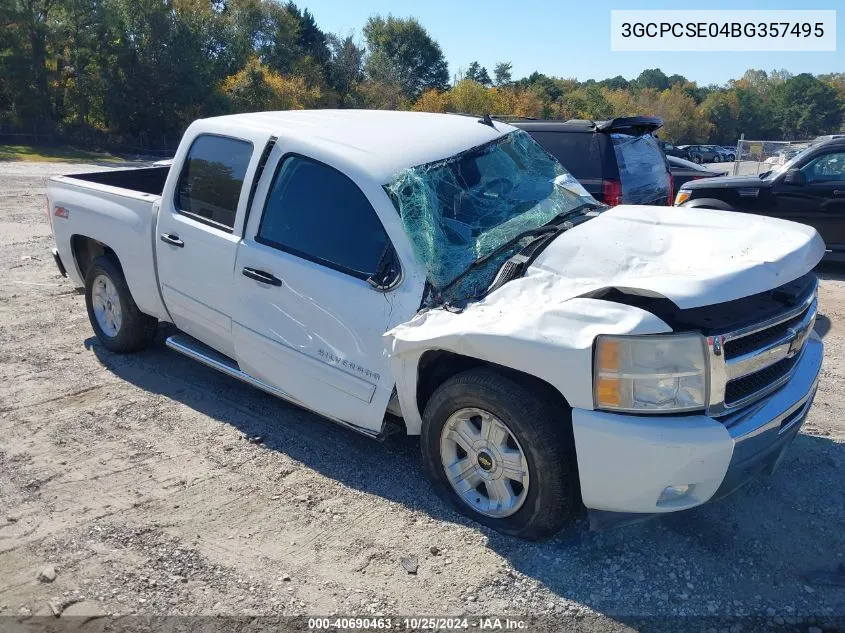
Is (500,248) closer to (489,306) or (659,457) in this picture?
(489,306)

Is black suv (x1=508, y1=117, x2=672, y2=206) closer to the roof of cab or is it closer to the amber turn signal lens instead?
the roof of cab

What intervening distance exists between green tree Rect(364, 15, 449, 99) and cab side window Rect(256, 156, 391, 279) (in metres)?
74.1

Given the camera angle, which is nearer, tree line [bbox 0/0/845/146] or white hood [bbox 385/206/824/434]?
white hood [bbox 385/206/824/434]

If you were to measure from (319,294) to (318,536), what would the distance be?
1260 millimetres

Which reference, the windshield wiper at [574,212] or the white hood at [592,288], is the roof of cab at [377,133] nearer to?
the windshield wiper at [574,212]

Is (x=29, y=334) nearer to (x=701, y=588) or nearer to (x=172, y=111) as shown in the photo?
(x=701, y=588)

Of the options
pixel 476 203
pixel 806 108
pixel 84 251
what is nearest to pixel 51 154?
pixel 84 251

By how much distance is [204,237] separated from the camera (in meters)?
4.68

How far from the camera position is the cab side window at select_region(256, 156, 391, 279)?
3896mm

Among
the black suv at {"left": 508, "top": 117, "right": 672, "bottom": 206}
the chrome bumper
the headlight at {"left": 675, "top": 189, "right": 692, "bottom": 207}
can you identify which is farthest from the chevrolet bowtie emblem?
the headlight at {"left": 675, "top": 189, "right": 692, "bottom": 207}

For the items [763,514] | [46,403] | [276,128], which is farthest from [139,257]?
[763,514]

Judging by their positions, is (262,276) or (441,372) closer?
(441,372)

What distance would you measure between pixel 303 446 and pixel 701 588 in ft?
7.77

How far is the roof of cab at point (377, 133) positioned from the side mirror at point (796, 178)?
5.81 meters
